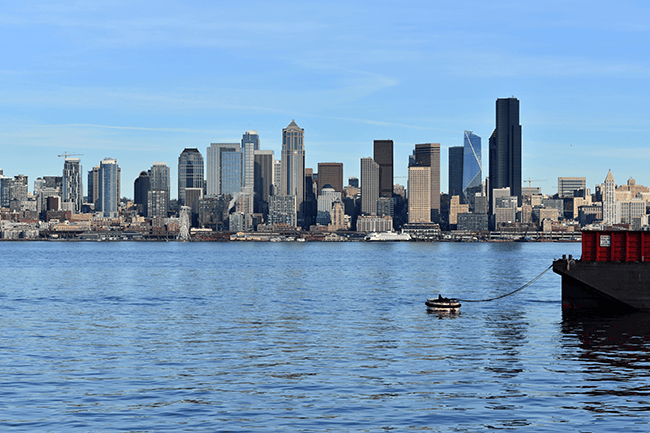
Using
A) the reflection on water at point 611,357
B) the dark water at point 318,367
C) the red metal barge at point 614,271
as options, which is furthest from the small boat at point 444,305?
the red metal barge at point 614,271

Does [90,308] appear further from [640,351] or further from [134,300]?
[640,351]

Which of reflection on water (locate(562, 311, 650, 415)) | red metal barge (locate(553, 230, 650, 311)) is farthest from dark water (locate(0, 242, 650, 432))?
red metal barge (locate(553, 230, 650, 311))

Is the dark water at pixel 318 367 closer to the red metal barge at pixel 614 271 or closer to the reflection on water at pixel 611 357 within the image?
the reflection on water at pixel 611 357

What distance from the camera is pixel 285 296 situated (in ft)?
251

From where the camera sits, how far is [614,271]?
54.7 metres

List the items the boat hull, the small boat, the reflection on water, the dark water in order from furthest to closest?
1. the small boat
2. the boat hull
3. the reflection on water
4. the dark water

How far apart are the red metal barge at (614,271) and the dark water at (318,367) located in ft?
7.45

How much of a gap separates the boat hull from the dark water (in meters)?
2.11

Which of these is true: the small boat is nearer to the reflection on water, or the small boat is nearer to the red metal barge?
the reflection on water

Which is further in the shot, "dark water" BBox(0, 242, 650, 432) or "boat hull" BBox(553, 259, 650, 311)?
"boat hull" BBox(553, 259, 650, 311)

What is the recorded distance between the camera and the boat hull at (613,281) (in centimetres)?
5434

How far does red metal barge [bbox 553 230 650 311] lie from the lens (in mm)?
54438

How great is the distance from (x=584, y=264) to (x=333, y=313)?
62.5ft

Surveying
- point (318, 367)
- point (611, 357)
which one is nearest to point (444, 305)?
point (611, 357)
